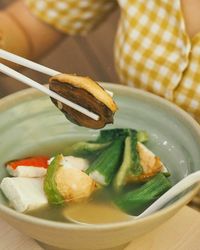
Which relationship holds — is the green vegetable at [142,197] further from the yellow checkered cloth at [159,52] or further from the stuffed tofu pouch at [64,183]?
the yellow checkered cloth at [159,52]

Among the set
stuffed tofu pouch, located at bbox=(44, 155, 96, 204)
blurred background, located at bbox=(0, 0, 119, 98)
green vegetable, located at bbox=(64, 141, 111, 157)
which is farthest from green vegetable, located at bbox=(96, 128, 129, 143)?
blurred background, located at bbox=(0, 0, 119, 98)

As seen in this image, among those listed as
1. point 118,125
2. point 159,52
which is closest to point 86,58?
point 159,52

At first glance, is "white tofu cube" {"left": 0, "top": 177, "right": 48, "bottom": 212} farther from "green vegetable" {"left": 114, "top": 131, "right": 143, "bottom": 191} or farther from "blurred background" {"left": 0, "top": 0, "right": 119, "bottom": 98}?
"blurred background" {"left": 0, "top": 0, "right": 119, "bottom": 98}

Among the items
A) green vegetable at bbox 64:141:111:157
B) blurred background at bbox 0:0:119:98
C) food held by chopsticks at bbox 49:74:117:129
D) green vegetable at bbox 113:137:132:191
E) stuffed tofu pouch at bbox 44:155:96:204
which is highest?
food held by chopsticks at bbox 49:74:117:129

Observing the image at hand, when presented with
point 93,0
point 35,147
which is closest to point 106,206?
point 35,147

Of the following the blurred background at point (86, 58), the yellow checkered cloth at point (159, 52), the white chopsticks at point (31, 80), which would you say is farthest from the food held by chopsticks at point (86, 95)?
the blurred background at point (86, 58)
